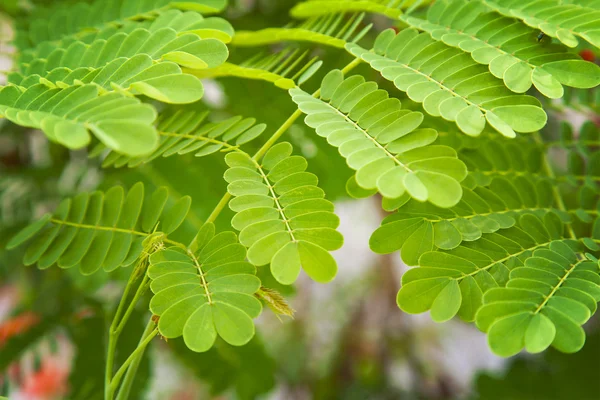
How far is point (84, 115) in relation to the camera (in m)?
0.37

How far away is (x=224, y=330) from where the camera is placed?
1.26 feet

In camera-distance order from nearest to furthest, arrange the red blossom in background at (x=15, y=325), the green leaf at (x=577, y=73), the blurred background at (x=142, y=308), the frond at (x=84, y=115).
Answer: the frond at (x=84, y=115), the green leaf at (x=577, y=73), the blurred background at (x=142, y=308), the red blossom in background at (x=15, y=325)

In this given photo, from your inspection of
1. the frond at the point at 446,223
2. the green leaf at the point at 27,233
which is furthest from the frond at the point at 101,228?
the frond at the point at 446,223

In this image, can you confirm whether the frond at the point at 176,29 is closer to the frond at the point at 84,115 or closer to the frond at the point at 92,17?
the frond at the point at 92,17

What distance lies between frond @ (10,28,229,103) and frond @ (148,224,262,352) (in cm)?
14

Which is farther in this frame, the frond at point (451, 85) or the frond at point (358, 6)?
the frond at point (358, 6)

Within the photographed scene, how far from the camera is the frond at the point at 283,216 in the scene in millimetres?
386

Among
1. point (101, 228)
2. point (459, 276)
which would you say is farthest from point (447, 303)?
point (101, 228)

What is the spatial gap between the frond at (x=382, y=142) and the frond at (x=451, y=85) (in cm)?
3

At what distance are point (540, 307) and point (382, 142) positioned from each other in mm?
184

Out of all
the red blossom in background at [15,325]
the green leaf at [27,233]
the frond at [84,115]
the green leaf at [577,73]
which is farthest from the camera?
the red blossom in background at [15,325]

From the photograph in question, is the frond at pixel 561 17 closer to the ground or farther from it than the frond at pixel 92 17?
farther from it

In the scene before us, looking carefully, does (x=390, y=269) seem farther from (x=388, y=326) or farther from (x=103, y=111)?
(x=103, y=111)

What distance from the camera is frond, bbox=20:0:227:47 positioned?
68cm
